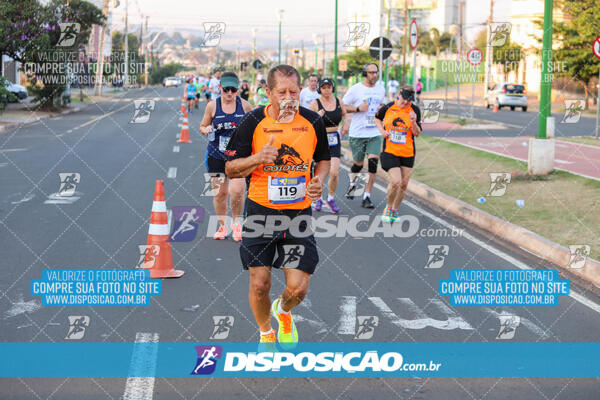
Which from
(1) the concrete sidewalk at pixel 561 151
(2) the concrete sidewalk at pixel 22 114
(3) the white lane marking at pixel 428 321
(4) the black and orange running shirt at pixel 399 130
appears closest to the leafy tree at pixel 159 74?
(2) the concrete sidewalk at pixel 22 114

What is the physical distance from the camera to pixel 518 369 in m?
5.52

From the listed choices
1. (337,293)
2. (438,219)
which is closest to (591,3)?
(438,219)

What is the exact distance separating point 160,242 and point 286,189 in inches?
122

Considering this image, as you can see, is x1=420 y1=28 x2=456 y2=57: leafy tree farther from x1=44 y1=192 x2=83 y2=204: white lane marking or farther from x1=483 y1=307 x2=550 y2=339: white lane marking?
x1=483 y1=307 x2=550 y2=339: white lane marking

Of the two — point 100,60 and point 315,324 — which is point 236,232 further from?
point 100,60

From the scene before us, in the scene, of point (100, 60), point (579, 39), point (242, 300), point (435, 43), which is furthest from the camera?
point (435, 43)

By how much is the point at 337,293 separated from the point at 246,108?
9.77 feet

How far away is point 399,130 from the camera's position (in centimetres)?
1088

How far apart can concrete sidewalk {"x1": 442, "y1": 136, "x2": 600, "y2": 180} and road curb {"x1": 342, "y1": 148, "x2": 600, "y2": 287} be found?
9.61 ft

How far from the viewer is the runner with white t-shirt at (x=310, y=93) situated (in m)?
13.3

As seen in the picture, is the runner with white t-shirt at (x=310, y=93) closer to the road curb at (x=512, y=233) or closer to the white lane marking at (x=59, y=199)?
the road curb at (x=512, y=233)

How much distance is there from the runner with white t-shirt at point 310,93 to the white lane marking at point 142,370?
7.79 meters

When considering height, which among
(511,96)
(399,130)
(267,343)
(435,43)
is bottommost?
(267,343)

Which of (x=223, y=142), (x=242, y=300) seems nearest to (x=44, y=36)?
(x=223, y=142)
